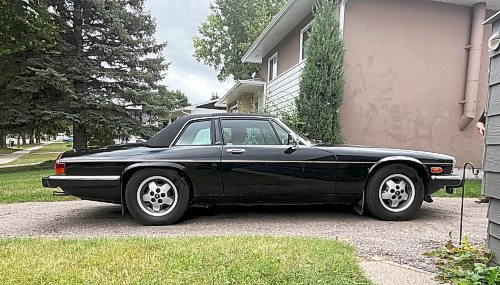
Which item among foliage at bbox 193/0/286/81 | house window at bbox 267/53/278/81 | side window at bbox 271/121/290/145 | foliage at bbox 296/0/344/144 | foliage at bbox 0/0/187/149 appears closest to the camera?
side window at bbox 271/121/290/145

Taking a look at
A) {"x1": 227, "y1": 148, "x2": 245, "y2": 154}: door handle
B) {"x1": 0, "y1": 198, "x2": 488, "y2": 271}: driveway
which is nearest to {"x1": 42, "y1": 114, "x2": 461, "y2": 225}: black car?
{"x1": 227, "y1": 148, "x2": 245, "y2": 154}: door handle

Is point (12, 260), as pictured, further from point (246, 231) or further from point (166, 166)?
point (246, 231)

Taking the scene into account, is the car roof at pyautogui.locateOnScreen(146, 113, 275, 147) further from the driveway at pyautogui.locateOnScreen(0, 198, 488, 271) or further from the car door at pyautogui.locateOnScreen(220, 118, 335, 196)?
the driveway at pyautogui.locateOnScreen(0, 198, 488, 271)

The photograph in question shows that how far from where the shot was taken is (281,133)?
4719mm

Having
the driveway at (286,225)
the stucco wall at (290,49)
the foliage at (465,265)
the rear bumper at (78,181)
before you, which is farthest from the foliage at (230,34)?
the foliage at (465,265)

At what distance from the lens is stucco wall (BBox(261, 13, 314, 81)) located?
445 inches

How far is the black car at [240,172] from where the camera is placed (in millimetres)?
4297

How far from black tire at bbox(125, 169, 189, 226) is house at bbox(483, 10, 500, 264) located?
10.3 feet

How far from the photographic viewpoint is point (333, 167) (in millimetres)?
4523

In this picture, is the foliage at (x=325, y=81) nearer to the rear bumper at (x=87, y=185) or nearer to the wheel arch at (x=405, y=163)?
the wheel arch at (x=405, y=163)

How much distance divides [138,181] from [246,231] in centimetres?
147

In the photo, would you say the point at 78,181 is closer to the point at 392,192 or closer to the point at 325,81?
the point at 392,192

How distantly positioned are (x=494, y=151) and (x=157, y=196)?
353 cm

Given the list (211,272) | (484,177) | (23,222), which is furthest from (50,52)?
(484,177)
